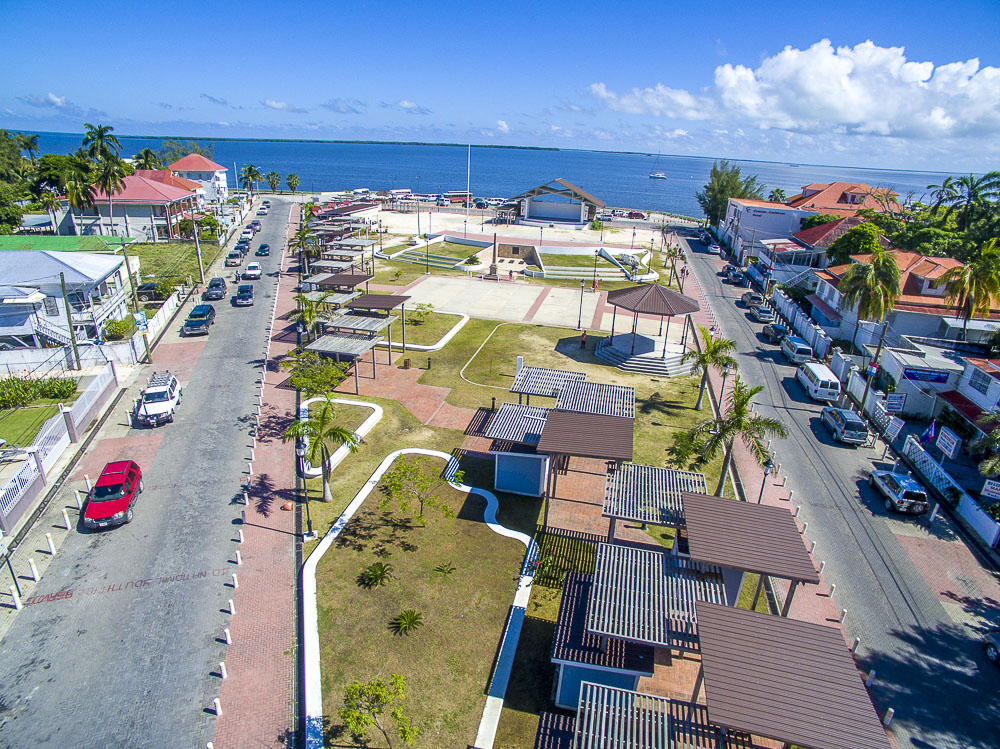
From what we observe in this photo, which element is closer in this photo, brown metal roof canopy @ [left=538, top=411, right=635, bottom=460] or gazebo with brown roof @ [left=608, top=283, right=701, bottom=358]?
brown metal roof canopy @ [left=538, top=411, right=635, bottom=460]

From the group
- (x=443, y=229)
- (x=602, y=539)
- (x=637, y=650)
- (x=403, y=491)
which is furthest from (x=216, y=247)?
(x=637, y=650)

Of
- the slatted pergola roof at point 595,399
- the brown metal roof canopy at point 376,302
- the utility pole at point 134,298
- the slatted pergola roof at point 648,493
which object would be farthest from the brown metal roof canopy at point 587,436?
the utility pole at point 134,298

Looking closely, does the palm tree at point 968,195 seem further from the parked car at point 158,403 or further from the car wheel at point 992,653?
the parked car at point 158,403

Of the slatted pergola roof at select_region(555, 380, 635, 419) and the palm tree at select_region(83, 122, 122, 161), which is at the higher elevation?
the palm tree at select_region(83, 122, 122, 161)

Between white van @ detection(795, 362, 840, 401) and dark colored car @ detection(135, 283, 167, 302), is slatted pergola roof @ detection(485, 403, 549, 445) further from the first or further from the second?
dark colored car @ detection(135, 283, 167, 302)

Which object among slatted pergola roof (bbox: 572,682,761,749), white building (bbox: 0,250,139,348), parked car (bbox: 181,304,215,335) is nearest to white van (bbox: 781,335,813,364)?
slatted pergola roof (bbox: 572,682,761,749)

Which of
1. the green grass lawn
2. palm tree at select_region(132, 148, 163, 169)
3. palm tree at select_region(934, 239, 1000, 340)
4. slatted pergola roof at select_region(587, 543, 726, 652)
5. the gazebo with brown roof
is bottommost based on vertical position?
the green grass lawn
